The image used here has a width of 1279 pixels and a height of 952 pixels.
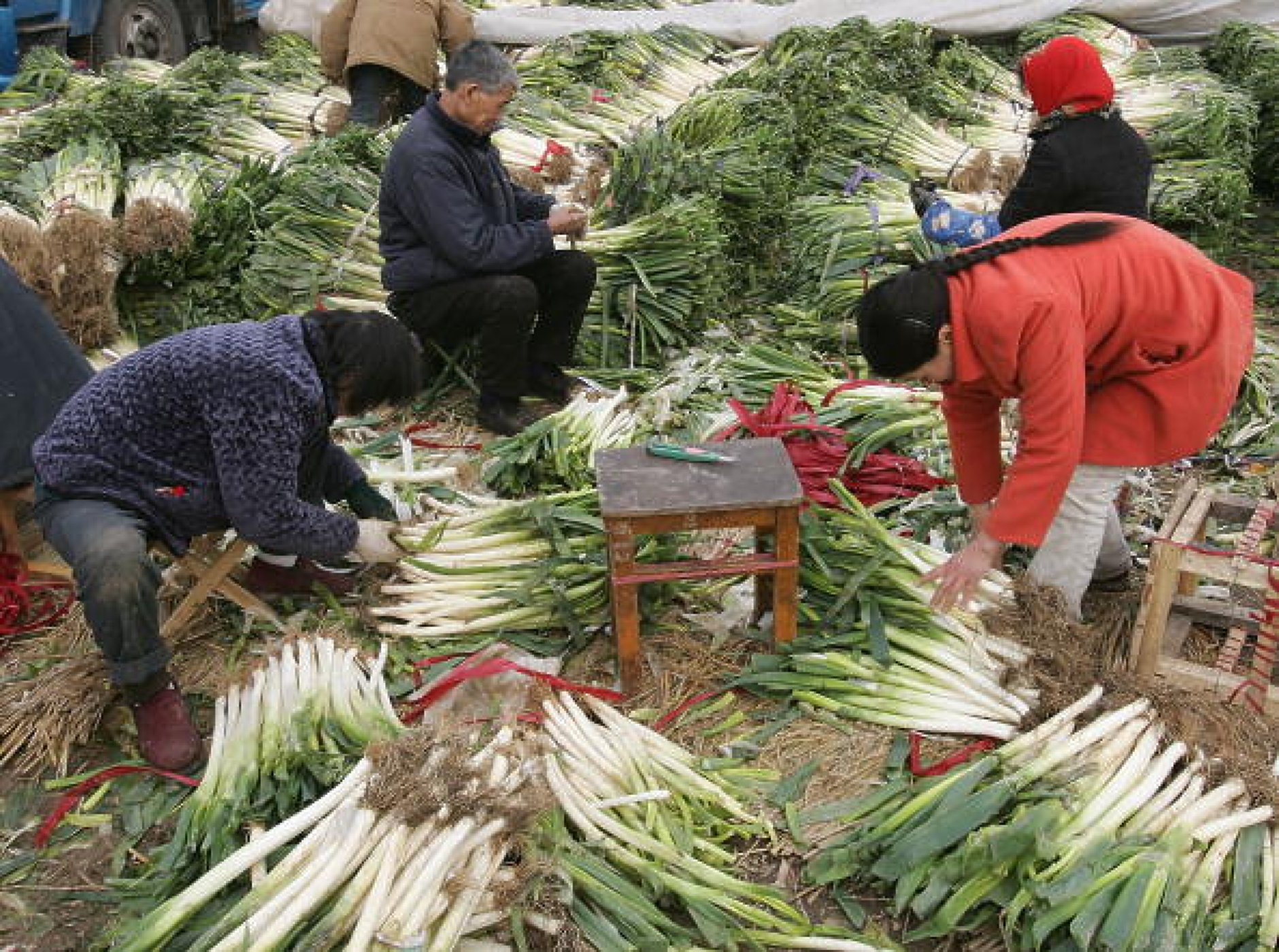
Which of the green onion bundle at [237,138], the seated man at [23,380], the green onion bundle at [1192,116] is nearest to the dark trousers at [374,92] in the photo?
the green onion bundle at [237,138]

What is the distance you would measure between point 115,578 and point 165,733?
445mm

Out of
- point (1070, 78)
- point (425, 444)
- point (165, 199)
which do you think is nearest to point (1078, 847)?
point (1070, 78)

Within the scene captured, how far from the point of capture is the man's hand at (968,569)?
274 cm

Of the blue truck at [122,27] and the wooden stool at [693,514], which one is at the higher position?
the wooden stool at [693,514]

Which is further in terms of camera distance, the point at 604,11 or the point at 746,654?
the point at 604,11

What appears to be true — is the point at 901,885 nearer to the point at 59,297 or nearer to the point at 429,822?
the point at 429,822

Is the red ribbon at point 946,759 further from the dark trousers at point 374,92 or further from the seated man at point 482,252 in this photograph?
the dark trousers at point 374,92

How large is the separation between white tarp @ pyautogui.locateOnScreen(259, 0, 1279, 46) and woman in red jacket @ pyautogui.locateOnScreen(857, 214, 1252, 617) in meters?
6.84

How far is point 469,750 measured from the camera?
2535 millimetres

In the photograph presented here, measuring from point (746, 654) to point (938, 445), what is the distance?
4.06ft

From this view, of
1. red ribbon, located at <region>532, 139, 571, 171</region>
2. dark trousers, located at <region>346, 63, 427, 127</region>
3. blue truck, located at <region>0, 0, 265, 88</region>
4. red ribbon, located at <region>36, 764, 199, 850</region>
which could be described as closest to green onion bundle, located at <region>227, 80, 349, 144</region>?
dark trousers, located at <region>346, 63, 427, 127</region>

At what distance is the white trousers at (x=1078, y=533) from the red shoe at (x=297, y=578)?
2028 mm

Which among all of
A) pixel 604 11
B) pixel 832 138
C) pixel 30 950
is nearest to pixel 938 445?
pixel 30 950

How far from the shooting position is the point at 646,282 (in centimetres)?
507
